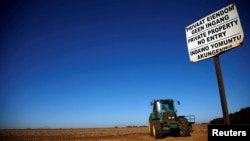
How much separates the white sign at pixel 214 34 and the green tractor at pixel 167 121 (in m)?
16.9

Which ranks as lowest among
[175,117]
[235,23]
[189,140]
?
[189,140]

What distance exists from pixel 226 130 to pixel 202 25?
4.89 feet

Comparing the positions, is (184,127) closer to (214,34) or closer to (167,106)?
(167,106)

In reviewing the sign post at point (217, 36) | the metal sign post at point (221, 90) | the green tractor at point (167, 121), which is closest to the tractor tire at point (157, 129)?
the green tractor at point (167, 121)

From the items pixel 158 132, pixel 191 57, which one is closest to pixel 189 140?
pixel 158 132

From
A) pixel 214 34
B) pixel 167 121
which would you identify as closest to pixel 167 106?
pixel 167 121

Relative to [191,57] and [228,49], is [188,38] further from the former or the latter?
[228,49]

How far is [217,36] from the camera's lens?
3.05m

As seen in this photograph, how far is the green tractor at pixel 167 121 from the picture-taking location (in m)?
19.4

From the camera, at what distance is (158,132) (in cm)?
1939

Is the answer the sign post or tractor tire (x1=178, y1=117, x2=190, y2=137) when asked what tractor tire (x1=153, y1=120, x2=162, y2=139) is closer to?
tractor tire (x1=178, y1=117, x2=190, y2=137)

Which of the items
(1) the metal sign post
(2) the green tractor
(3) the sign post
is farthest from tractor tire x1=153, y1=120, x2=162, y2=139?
(1) the metal sign post

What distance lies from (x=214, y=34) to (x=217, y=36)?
0.05m

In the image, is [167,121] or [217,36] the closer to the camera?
[217,36]
